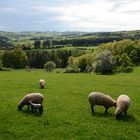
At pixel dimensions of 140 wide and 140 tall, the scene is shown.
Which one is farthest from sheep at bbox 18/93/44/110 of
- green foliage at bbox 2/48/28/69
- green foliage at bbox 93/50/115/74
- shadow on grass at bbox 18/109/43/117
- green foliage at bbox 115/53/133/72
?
green foliage at bbox 2/48/28/69

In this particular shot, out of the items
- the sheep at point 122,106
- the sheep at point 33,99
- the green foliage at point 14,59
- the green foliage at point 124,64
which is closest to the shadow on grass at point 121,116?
the sheep at point 122,106

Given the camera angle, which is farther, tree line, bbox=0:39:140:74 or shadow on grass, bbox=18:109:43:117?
tree line, bbox=0:39:140:74

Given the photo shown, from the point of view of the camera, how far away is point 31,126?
2130 cm

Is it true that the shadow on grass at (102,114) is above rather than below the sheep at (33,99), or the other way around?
below

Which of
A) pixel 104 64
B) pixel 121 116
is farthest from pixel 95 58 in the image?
pixel 121 116

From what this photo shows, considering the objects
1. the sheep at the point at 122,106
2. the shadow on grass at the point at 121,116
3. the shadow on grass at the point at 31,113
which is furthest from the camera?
the shadow on grass at the point at 31,113

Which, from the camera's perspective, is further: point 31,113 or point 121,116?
point 31,113

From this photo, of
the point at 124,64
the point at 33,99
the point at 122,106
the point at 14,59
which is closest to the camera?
the point at 122,106

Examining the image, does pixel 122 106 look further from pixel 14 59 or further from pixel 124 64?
pixel 14 59

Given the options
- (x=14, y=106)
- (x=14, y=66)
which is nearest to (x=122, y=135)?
(x=14, y=106)

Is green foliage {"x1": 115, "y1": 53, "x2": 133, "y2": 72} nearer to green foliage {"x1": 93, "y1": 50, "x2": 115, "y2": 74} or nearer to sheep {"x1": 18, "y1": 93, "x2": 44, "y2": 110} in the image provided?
green foliage {"x1": 93, "y1": 50, "x2": 115, "y2": 74}

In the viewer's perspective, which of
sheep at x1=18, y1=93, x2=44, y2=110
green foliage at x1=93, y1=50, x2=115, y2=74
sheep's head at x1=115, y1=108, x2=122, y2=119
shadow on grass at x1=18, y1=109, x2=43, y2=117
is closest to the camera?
sheep's head at x1=115, y1=108, x2=122, y2=119

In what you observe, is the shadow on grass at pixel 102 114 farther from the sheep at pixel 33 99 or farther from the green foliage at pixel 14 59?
the green foliage at pixel 14 59

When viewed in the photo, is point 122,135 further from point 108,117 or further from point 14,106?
point 14,106
